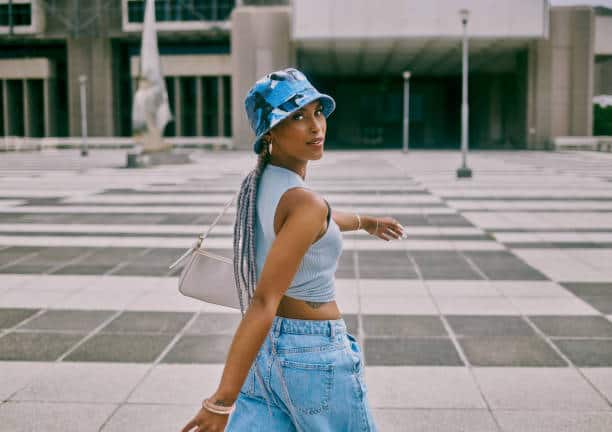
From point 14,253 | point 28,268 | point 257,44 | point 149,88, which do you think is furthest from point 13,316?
point 257,44

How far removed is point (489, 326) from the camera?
570 centimetres

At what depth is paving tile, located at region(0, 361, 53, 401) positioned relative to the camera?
4.30m

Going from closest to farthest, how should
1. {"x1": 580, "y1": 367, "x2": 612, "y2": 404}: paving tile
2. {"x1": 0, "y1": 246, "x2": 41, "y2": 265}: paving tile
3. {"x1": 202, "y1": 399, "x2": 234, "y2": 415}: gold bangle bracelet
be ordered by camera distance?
{"x1": 202, "y1": 399, "x2": 234, "y2": 415}: gold bangle bracelet, {"x1": 580, "y1": 367, "x2": 612, "y2": 404}: paving tile, {"x1": 0, "y1": 246, "x2": 41, "y2": 265}: paving tile

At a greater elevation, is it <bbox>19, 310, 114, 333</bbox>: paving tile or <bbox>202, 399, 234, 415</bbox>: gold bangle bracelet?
<bbox>202, 399, 234, 415</bbox>: gold bangle bracelet

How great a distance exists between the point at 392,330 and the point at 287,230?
153 inches

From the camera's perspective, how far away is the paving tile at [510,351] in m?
4.80

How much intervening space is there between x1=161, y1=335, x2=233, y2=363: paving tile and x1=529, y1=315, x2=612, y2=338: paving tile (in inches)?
96.1

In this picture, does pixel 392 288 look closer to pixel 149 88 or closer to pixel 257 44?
pixel 149 88

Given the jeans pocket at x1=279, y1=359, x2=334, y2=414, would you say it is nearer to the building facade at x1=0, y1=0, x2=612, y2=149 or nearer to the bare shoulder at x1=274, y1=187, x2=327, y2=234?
the bare shoulder at x1=274, y1=187, x2=327, y2=234

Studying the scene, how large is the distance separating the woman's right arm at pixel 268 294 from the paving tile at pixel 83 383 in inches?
96.8

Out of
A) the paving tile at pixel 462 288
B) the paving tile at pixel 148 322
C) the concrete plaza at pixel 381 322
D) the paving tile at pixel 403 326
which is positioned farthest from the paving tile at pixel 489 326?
the paving tile at pixel 148 322

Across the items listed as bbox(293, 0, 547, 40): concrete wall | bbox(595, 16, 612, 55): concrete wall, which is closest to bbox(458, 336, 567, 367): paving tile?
bbox(293, 0, 547, 40): concrete wall

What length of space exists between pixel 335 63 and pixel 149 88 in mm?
25336

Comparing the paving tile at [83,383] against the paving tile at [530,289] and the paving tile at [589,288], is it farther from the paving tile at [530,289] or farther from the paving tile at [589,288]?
the paving tile at [589,288]
